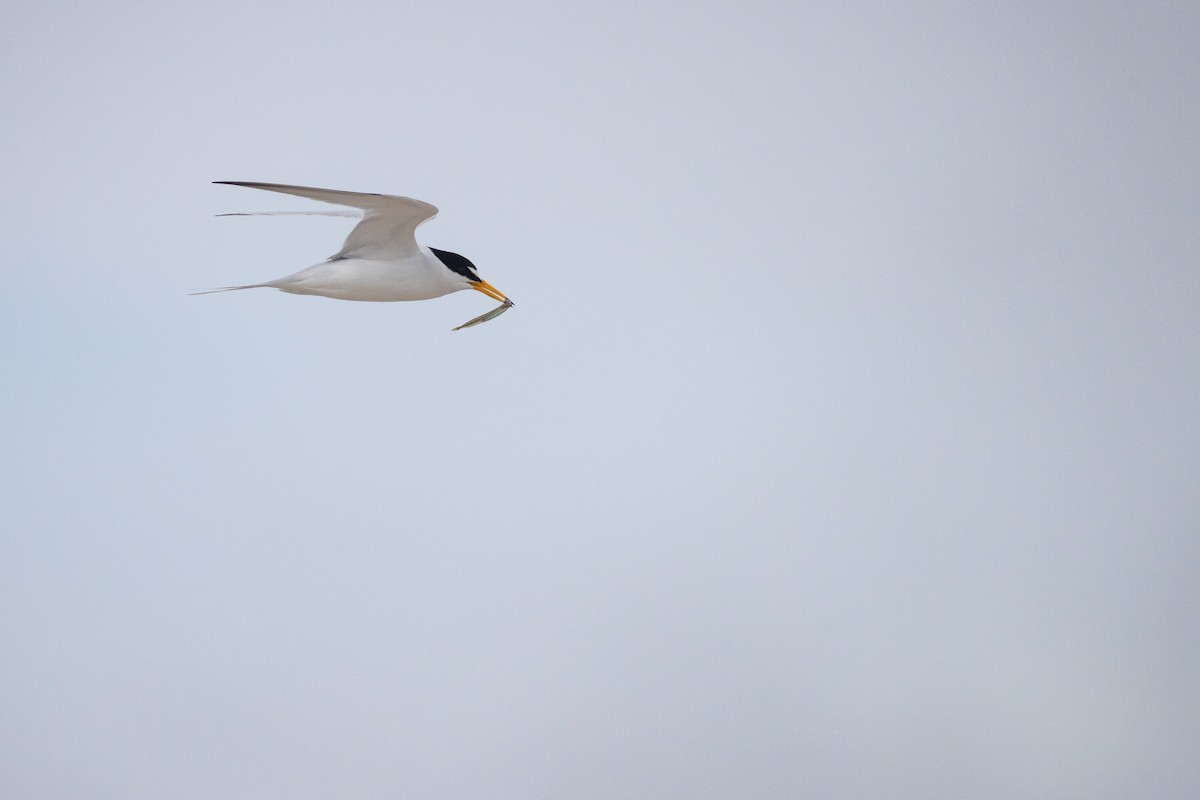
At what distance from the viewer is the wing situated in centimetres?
590

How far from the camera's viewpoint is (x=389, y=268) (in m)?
6.64

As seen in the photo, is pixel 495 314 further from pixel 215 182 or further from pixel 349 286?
pixel 215 182

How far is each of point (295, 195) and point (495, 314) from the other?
139 cm

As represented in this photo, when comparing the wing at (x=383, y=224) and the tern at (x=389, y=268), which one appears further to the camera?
the tern at (x=389, y=268)

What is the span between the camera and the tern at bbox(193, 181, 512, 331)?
6.30 metres

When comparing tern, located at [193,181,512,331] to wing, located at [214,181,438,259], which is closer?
wing, located at [214,181,438,259]

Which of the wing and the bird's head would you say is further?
the bird's head

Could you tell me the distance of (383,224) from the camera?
6457 millimetres

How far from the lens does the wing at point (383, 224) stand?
5.90 metres

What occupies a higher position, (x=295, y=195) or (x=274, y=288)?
(x=295, y=195)

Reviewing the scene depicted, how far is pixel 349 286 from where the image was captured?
650cm

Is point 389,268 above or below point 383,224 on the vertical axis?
below

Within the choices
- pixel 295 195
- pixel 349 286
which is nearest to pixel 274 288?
pixel 349 286

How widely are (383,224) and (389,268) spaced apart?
0.28 meters
